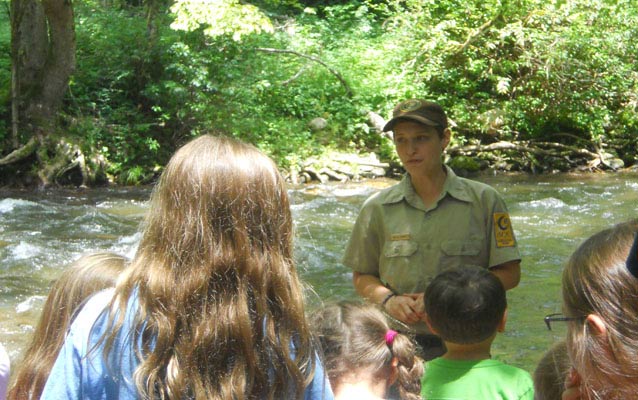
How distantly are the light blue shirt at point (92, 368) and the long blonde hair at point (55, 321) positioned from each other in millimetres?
759

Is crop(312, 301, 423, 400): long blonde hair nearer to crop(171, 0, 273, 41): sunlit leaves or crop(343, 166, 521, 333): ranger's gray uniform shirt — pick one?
crop(343, 166, 521, 333): ranger's gray uniform shirt

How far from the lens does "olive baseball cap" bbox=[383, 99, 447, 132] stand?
3514 mm

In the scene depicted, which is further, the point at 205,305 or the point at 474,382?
the point at 474,382

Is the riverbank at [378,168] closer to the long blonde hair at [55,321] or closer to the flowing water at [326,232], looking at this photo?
the flowing water at [326,232]

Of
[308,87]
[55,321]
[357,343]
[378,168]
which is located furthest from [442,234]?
[308,87]

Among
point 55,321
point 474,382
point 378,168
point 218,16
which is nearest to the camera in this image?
point 55,321

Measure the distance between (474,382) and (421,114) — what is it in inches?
48.9

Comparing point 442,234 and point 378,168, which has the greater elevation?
point 442,234

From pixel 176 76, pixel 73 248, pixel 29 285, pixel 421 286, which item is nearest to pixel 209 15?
pixel 176 76

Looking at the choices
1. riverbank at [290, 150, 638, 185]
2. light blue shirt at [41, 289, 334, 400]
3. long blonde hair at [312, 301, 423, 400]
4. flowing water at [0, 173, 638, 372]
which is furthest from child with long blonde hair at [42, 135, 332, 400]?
riverbank at [290, 150, 638, 185]

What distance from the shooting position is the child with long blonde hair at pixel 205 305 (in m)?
1.73

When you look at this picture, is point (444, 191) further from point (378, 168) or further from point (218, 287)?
point (378, 168)

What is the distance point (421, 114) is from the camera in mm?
3518

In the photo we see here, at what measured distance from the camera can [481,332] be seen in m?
2.88
